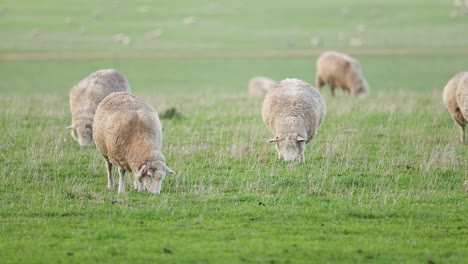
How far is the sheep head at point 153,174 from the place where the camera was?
39.8ft

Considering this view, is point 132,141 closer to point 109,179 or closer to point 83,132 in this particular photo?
point 109,179

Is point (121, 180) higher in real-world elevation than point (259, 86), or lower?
lower

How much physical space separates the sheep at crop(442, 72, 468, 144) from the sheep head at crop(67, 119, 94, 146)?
7.59m

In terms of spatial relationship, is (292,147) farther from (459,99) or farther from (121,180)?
(459,99)

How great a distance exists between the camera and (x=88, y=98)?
18.0 m

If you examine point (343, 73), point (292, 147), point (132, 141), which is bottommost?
point (132, 141)

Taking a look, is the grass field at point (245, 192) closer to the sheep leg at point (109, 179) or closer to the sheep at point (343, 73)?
the sheep leg at point (109, 179)

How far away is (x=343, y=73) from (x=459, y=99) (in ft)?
40.2

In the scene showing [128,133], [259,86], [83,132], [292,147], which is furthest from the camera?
[259,86]

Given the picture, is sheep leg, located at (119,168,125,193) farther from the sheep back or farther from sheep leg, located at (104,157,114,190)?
sheep leg, located at (104,157,114,190)

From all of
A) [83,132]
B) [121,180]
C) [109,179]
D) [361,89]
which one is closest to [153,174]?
[121,180]

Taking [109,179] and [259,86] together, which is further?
[259,86]

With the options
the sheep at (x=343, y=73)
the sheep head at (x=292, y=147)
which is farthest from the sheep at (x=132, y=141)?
the sheep at (x=343, y=73)

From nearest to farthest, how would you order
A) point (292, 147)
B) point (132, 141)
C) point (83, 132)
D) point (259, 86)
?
point (132, 141)
point (292, 147)
point (83, 132)
point (259, 86)
